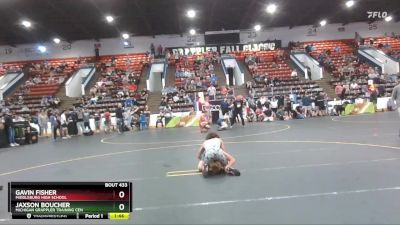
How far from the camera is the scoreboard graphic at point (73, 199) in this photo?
2.77 metres

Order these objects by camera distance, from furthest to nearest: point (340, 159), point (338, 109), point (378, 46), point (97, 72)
→ point (378, 46) < point (97, 72) < point (338, 109) < point (340, 159)

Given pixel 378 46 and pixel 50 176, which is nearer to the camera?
pixel 50 176

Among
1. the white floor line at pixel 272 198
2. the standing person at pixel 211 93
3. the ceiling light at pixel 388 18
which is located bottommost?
the white floor line at pixel 272 198

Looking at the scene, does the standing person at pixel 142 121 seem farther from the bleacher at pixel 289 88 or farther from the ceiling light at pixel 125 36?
the ceiling light at pixel 125 36

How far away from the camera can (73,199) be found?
2.78m

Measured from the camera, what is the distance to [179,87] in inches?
979

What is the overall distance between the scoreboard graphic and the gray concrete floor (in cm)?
129

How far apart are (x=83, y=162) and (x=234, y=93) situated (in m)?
16.4

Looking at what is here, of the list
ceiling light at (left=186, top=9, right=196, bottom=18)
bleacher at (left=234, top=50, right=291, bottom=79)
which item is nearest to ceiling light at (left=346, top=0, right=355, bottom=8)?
bleacher at (left=234, top=50, right=291, bottom=79)

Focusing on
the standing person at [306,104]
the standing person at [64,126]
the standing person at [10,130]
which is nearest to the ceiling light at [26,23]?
the standing person at [64,126]

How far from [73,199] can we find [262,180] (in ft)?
11.1

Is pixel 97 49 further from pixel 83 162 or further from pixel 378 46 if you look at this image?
pixel 83 162

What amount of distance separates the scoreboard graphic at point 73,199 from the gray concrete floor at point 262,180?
4.23 feet

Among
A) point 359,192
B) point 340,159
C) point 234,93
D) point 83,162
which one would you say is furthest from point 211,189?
point 234,93
